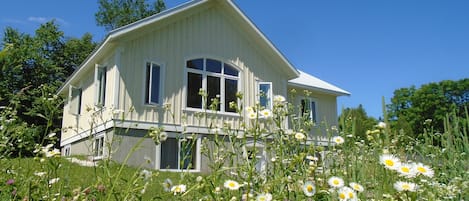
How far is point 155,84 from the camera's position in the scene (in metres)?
10.9

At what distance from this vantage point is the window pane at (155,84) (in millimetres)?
10750

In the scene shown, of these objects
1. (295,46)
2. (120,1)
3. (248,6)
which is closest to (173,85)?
(248,6)

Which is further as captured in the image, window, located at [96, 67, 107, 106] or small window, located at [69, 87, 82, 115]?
small window, located at [69, 87, 82, 115]

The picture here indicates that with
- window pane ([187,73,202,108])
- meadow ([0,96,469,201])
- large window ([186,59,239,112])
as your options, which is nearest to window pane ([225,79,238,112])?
large window ([186,59,239,112])

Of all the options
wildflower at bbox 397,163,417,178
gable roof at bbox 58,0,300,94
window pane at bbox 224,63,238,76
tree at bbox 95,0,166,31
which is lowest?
wildflower at bbox 397,163,417,178

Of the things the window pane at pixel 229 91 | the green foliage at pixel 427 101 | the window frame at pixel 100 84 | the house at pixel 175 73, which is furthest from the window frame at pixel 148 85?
the green foliage at pixel 427 101

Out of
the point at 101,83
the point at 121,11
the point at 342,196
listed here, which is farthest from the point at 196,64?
the point at 121,11

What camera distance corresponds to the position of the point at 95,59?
12.1 meters

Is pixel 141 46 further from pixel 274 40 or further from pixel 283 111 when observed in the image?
pixel 283 111

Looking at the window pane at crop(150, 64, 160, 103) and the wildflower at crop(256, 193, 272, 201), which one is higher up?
the window pane at crop(150, 64, 160, 103)

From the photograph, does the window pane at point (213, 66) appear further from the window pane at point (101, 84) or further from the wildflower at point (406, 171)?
the wildflower at point (406, 171)

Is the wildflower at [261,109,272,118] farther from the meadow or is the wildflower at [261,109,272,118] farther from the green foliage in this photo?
the green foliage

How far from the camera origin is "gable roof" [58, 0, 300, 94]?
34.0ft

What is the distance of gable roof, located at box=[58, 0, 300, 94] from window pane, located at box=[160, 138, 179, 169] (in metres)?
3.25
